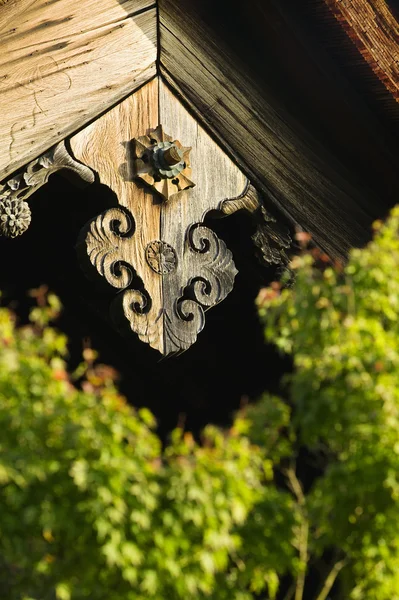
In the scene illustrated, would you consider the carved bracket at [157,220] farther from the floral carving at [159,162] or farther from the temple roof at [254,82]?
the temple roof at [254,82]

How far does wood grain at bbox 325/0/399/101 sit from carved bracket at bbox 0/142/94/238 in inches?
56.3

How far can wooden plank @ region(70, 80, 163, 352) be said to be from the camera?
4.70m

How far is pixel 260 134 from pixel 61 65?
47.2 inches

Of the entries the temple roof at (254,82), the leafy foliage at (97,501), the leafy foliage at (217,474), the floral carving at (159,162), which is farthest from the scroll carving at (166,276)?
the leafy foliage at (97,501)

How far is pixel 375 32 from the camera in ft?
17.6

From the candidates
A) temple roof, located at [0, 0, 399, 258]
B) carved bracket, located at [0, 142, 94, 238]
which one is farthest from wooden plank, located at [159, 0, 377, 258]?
carved bracket, located at [0, 142, 94, 238]

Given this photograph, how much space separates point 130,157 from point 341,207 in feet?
4.64

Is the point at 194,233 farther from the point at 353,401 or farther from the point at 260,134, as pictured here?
the point at 353,401

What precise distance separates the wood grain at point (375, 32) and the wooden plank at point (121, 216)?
41.0 inches

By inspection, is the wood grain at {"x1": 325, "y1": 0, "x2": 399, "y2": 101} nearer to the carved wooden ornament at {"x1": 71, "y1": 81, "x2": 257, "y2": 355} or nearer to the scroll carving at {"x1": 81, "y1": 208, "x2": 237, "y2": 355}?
the carved wooden ornament at {"x1": 71, "y1": 81, "x2": 257, "y2": 355}

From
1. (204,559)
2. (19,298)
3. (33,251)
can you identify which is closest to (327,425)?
(204,559)

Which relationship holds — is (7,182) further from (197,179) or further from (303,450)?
(303,450)

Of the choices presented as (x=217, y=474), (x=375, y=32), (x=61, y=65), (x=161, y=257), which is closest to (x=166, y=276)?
(x=161, y=257)

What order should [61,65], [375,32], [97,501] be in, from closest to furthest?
[97,501] < [61,65] < [375,32]
